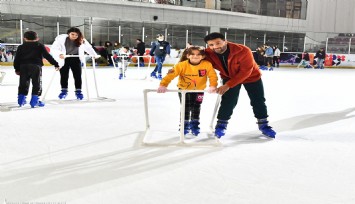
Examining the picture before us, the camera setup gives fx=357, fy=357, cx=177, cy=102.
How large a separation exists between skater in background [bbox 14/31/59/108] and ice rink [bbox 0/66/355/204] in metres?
0.40

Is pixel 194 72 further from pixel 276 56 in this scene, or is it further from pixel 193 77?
pixel 276 56

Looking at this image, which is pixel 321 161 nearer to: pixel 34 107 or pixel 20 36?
pixel 34 107

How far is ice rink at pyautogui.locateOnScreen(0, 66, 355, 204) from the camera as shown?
1.80 m

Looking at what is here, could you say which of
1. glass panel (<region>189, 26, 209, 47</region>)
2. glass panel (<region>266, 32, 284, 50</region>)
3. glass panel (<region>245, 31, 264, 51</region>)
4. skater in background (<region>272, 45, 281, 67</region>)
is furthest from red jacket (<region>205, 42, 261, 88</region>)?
glass panel (<region>266, 32, 284, 50</region>)

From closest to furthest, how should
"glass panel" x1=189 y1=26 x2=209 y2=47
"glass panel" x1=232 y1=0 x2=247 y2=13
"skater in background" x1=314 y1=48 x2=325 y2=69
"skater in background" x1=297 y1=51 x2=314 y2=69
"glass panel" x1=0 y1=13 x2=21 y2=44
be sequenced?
"glass panel" x1=0 y1=13 x2=21 y2=44, "skater in background" x1=314 y1=48 x2=325 y2=69, "skater in background" x1=297 y1=51 x2=314 y2=69, "glass panel" x1=189 y1=26 x2=209 y2=47, "glass panel" x1=232 y1=0 x2=247 y2=13

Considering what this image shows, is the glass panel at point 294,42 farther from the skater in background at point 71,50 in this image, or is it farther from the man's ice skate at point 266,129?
the man's ice skate at point 266,129

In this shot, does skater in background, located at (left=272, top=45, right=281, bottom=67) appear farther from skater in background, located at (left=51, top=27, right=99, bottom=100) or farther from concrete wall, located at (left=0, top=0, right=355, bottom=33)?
skater in background, located at (left=51, top=27, right=99, bottom=100)

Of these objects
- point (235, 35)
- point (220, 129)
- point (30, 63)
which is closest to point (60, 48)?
point (30, 63)

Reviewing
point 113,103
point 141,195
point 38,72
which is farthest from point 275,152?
point 38,72

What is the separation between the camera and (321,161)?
241 centimetres

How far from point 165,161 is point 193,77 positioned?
2.99 feet

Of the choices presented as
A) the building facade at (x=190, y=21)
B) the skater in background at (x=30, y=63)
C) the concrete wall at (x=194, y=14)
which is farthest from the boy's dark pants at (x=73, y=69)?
the concrete wall at (x=194, y=14)

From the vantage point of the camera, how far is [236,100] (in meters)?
3.11

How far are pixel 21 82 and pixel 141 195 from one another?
3317mm
